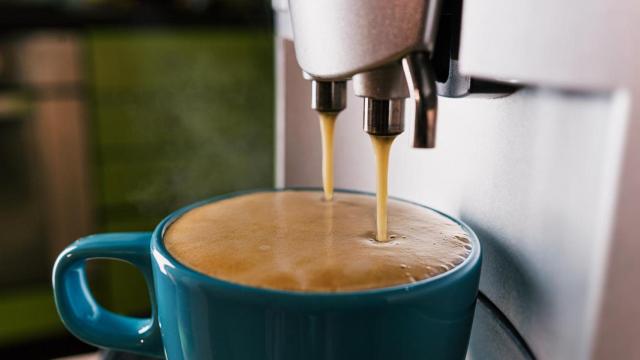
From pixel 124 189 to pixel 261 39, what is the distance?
0.51 m

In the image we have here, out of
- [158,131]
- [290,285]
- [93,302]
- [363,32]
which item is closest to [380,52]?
[363,32]

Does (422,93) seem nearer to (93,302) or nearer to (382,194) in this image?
(382,194)

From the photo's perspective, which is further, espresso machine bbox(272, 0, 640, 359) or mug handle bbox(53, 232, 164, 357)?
mug handle bbox(53, 232, 164, 357)

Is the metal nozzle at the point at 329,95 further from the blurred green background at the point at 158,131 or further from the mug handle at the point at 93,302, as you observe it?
the blurred green background at the point at 158,131

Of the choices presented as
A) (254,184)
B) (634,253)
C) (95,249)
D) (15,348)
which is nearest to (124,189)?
(254,184)

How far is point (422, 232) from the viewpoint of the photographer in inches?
14.8

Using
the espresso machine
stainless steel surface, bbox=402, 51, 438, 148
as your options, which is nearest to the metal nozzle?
the espresso machine

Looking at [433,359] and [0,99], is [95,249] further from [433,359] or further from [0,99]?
[0,99]

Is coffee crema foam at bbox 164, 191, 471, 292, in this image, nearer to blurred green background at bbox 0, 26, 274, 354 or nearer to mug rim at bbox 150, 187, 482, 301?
mug rim at bbox 150, 187, 482, 301

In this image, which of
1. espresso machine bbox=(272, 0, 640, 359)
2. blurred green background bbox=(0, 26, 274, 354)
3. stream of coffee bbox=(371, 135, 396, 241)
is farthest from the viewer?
blurred green background bbox=(0, 26, 274, 354)

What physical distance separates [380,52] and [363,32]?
13mm

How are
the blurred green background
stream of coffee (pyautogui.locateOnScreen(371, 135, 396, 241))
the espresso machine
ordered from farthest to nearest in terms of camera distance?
the blurred green background → stream of coffee (pyautogui.locateOnScreen(371, 135, 396, 241)) → the espresso machine

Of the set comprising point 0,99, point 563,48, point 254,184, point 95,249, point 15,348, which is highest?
point 563,48

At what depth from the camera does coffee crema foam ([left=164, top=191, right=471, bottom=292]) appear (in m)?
0.32
